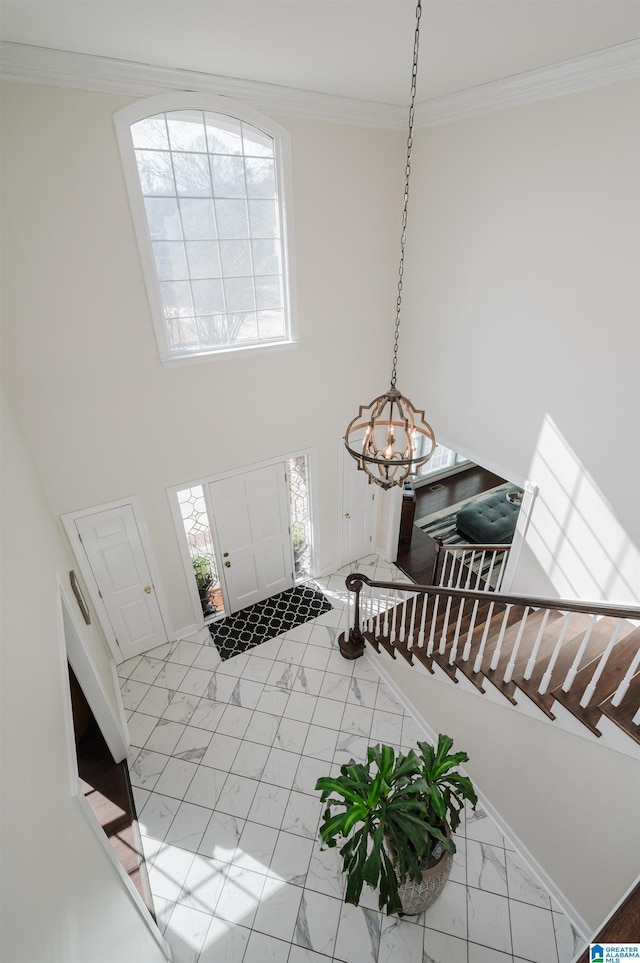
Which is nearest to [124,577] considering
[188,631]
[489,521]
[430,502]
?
[188,631]

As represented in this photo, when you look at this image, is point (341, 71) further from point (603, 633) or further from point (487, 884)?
point (487, 884)

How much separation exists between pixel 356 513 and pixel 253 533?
4.61 ft

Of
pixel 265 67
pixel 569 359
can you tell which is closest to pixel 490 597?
pixel 569 359

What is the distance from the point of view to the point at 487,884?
329 centimetres

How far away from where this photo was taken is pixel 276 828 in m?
3.60

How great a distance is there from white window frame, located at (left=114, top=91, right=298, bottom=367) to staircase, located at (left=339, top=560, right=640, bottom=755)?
2507 millimetres

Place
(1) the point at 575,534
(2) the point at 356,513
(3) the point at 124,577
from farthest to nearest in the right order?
1. (2) the point at 356,513
2. (3) the point at 124,577
3. (1) the point at 575,534

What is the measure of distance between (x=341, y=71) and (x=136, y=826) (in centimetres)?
576

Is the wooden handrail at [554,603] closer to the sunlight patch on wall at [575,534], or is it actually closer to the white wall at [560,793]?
the white wall at [560,793]

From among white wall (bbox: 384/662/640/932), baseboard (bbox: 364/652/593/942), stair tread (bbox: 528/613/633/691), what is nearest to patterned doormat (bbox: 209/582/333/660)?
baseboard (bbox: 364/652/593/942)

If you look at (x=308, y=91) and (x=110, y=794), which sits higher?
(x=308, y=91)

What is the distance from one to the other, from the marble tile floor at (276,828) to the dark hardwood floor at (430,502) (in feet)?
5.55

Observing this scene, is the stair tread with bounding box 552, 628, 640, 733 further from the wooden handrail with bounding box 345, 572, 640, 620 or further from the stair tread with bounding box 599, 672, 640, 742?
the wooden handrail with bounding box 345, 572, 640, 620

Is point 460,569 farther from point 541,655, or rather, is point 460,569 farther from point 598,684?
point 598,684
